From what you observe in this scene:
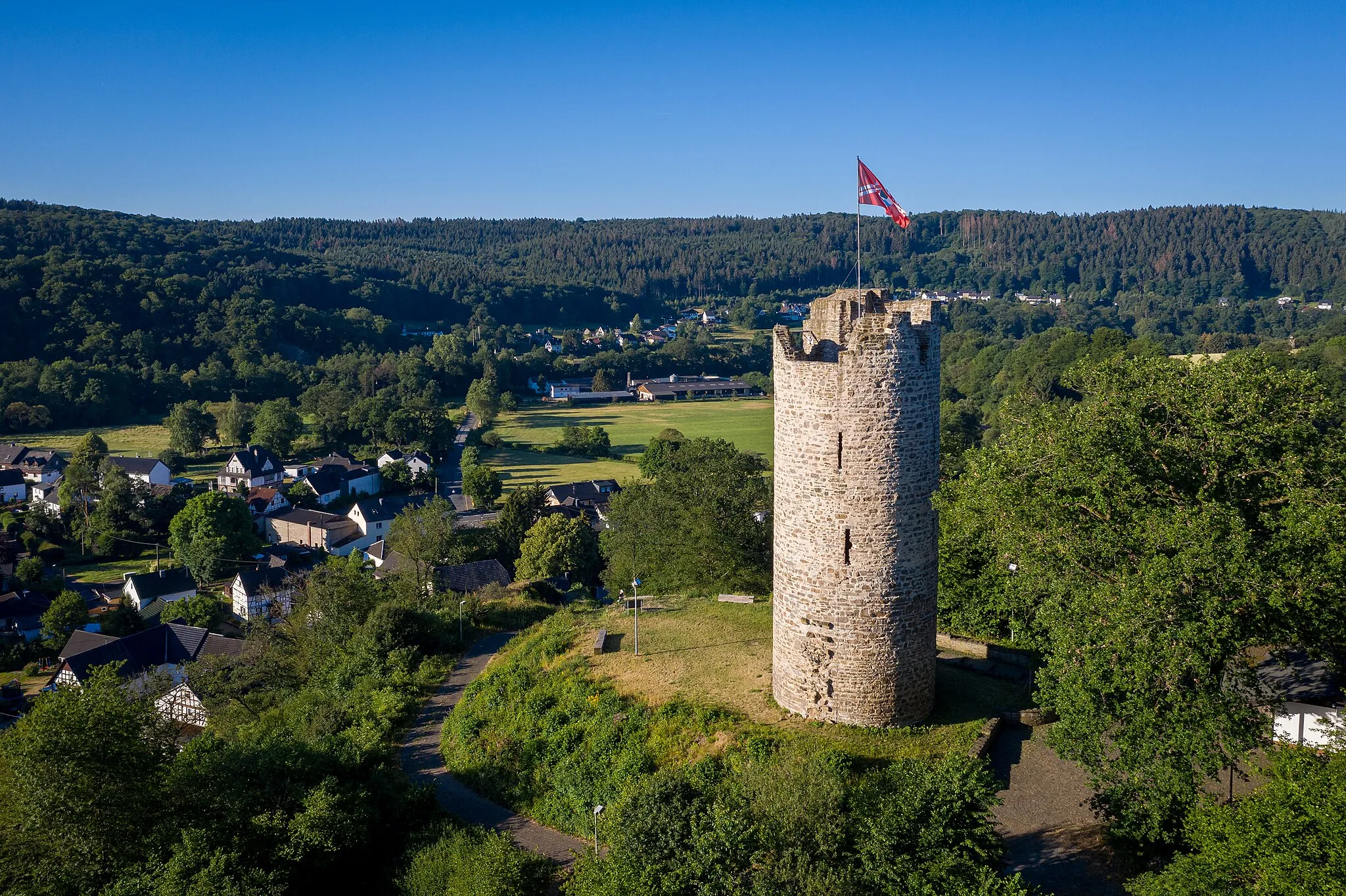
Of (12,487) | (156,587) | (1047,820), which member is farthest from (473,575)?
(12,487)

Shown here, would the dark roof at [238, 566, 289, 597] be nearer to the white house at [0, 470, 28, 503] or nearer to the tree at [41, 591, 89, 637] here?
the tree at [41, 591, 89, 637]

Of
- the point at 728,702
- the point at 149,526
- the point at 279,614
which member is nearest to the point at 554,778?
the point at 728,702

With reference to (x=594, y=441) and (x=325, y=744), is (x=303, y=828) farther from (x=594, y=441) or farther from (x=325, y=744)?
(x=594, y=441)

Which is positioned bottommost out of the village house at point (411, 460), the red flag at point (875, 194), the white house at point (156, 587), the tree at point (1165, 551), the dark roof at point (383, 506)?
the white house at point (156, 587)

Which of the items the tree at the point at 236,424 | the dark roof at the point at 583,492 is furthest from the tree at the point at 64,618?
the tree at the point at 236,424

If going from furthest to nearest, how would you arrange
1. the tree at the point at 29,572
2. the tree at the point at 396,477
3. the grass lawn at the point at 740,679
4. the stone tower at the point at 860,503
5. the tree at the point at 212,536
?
the tree at the point at 396,477, the tree at the point at 212,536, the tree at the point at 29,572, the grass lawn at the point at 740,679, the stone tower at the point at 860,503

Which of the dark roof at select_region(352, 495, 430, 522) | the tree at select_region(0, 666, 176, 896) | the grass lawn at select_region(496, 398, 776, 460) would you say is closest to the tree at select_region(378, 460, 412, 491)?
the dark roof at select_region(352, 495, 430, 522)

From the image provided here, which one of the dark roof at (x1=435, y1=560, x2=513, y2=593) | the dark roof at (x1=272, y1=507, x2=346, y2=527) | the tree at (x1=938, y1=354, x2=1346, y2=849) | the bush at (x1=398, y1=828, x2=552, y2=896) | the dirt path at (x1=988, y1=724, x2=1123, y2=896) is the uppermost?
the tree at (x1=938, y1=354, x2=1346, y2=849)

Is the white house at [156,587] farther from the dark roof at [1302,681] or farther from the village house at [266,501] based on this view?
the dark roof at [1302,681]
